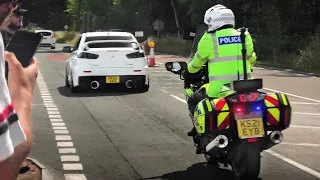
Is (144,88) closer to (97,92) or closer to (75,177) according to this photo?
(97,92)

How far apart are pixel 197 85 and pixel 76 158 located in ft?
5.80

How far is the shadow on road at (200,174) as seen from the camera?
6.81 m

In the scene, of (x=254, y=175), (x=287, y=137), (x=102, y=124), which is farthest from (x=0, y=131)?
(x=102, y=124)

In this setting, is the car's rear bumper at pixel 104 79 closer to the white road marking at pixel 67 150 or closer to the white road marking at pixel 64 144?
the white road marking at pixel 64 144

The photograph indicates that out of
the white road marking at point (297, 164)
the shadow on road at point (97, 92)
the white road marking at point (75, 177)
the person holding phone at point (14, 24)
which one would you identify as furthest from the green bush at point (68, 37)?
the person holding phone at point (14, 24)

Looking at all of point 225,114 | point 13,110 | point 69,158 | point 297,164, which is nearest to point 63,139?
point 69,158

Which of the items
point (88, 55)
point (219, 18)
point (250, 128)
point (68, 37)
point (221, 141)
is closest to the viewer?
point (250, 128)

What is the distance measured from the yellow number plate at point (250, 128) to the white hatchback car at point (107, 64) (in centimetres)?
1004

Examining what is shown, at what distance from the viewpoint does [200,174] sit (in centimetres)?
698

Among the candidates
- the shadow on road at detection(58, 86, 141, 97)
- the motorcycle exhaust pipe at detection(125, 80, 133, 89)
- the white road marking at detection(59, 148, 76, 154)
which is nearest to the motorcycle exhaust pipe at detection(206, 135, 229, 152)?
the white road marking at detection(59, 148, 76, 154)

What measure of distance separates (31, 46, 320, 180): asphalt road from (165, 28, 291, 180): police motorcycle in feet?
2.25

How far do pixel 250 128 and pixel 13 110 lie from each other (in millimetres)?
4324

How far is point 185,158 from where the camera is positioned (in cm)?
785

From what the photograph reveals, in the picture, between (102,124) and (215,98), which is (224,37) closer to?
(215,98)
